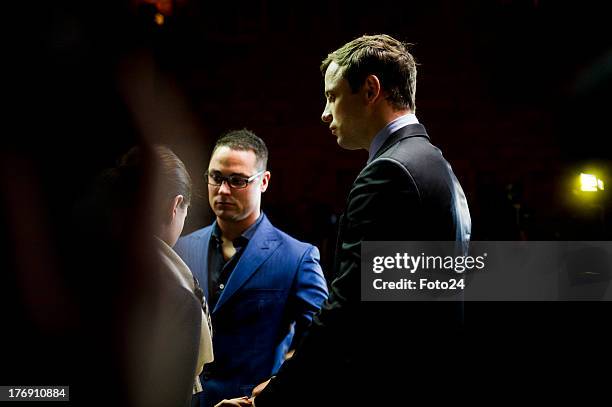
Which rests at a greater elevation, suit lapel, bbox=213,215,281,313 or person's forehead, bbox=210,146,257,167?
person's forehead, bbox=210,146,257,167

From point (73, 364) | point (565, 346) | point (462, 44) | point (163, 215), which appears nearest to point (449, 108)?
point (462, 44)

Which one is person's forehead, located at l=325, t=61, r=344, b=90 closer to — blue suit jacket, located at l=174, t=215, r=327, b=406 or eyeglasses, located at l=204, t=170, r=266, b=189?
eyeglasses, located at l=204, t=170, r=266, b=189

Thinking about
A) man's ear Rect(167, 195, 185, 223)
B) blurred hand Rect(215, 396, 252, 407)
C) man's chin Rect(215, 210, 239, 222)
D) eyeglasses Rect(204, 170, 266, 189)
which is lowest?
blurred hand Rect(215, 396, 252, 407)

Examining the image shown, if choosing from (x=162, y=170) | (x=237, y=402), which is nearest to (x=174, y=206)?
(x=162, y=170)

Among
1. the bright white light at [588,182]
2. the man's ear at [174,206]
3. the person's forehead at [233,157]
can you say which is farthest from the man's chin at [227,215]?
the bright white light at [588,182]

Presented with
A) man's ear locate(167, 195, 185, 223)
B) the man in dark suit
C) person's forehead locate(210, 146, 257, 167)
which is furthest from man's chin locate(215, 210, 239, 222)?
the man in dark suit

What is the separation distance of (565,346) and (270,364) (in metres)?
2.55

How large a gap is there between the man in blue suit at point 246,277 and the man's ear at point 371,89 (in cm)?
51

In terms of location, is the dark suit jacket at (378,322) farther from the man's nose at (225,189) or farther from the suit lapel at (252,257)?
the man's nose at (225,189)

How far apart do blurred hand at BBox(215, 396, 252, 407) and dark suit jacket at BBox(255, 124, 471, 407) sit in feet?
0.52

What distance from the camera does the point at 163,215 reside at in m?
1.38

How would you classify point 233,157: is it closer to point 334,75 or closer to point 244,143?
point 244,143

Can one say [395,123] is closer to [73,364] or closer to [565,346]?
[73,364]

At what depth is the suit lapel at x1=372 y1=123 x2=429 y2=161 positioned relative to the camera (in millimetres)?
1363
